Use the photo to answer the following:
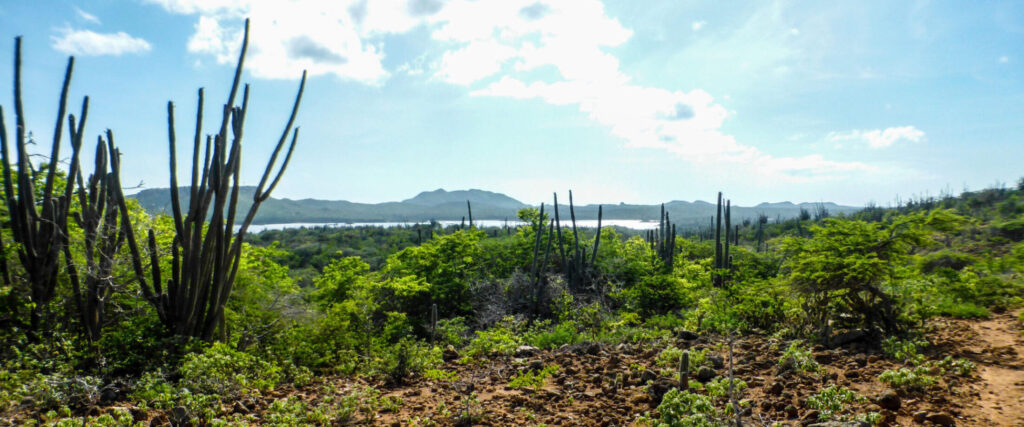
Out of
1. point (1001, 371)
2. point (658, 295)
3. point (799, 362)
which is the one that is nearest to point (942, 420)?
point (799, 362)

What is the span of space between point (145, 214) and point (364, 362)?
3.65 m

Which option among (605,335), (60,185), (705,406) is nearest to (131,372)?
(60,185)

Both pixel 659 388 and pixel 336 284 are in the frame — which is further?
pixel 336 284

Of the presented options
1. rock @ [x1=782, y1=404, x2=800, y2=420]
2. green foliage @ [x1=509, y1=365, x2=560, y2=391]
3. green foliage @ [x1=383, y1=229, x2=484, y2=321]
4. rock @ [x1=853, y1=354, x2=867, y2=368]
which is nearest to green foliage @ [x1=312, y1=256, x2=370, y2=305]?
green foliage @ [x1=383, y1=229, x2=484, y2=321]

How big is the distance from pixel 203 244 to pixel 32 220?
174 centimetres

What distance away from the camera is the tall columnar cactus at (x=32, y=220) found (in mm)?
5258

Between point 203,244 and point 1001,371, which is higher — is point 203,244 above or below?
above

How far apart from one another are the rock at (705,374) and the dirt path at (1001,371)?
2053 mm

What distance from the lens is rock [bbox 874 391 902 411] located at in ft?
12.6

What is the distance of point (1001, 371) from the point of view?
4.66 m

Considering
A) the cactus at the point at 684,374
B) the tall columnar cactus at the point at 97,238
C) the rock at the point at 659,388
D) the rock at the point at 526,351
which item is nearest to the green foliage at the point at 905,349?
the cactus at the point at 684,374

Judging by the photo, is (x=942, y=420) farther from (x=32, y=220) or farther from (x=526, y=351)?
(x=32, y=220)

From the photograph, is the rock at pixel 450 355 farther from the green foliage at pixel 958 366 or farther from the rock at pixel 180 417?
the green foliage at pixel 958 366

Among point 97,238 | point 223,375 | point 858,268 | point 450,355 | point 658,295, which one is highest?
point 97,238
